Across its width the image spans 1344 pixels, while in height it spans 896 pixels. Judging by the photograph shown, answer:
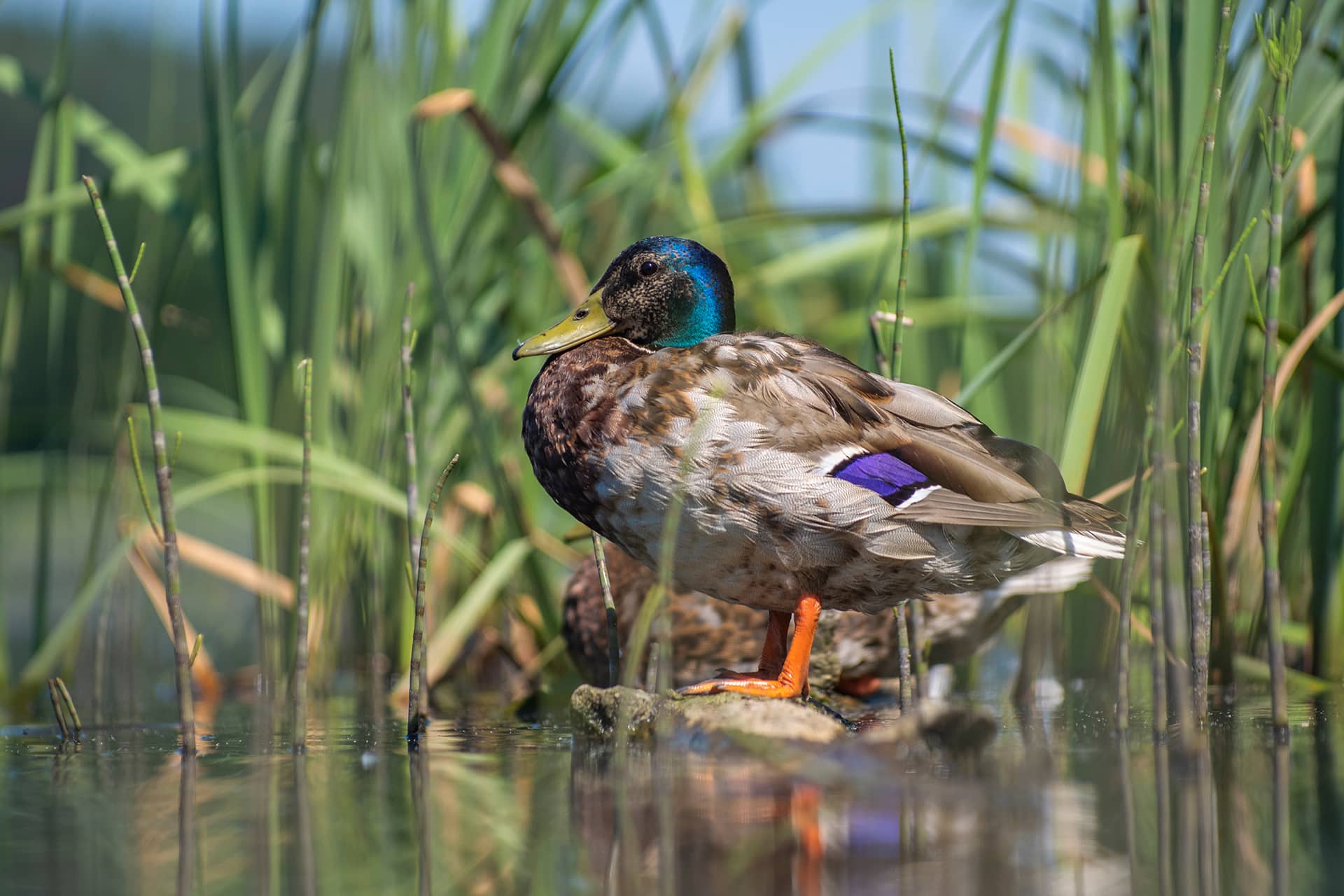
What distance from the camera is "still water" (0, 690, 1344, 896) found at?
1.50 m

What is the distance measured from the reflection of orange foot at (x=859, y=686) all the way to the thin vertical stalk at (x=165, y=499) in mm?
1886

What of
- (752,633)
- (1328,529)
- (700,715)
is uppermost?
(1328,529)

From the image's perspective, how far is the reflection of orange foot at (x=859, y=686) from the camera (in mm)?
3721

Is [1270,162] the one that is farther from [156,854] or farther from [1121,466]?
[156,854]

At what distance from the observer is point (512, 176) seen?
4129 millimetres

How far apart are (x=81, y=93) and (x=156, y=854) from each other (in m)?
11.8

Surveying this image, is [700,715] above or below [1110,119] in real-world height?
below

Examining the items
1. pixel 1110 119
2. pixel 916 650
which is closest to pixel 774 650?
pixel 916 650

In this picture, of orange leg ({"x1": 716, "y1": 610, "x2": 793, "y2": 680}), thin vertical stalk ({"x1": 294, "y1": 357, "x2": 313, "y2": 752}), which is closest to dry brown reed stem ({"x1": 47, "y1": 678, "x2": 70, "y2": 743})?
thin vertical stalk ({"x1": 294, "y1": 357, "x2": 313, "y2": 752})

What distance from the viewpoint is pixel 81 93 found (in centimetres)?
1181

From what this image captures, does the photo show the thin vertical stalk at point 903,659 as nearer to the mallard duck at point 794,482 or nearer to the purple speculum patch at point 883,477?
the mallard duck at point 794,482

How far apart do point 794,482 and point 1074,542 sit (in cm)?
60

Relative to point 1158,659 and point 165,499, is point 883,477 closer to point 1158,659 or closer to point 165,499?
point 1158,659

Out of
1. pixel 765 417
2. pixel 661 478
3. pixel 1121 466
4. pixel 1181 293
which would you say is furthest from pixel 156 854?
pixel 1121 466
